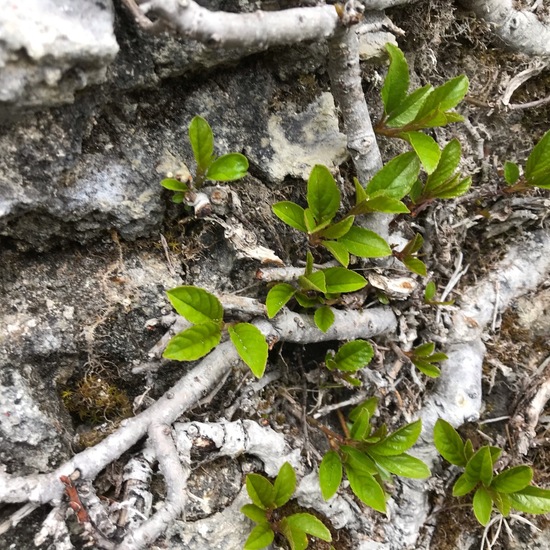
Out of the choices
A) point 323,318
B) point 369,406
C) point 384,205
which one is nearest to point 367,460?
point 369,406

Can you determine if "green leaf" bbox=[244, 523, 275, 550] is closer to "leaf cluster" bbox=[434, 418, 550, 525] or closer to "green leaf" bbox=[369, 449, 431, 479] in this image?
"green leaf" bbox=[369, 449, 431, 479]

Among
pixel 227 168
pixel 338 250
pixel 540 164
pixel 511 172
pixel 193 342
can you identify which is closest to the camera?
pixel 193 342

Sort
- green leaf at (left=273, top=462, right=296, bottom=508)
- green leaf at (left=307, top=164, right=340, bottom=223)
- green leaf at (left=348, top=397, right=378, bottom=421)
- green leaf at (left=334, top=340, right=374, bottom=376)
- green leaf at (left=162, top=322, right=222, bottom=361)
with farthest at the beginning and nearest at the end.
Answer: green leaf at (left=348, top=397, right=378, bottom=421) < green leaf at (left=334, top=340, right=374, bottom=376) < green leaf at (left=273, top=462, right=296, bottom=508) < green leaf at (left=307, top=164, right=340, bottom=223) < green leaf at (left=162, top=322, right=222, bottom=361)

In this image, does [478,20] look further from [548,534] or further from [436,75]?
[548,534]

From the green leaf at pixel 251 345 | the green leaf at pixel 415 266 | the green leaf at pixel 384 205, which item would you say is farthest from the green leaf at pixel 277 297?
the green leaf at pixel 415 266

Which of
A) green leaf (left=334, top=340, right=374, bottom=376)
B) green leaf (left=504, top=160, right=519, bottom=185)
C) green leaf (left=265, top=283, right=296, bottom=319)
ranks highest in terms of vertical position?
green leaf (left=504, top=160, right=519, bottom=185)

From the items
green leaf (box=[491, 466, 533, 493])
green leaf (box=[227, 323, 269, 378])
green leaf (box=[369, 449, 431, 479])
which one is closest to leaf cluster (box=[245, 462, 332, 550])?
green leaf (box=[369, 449, 431, 479])

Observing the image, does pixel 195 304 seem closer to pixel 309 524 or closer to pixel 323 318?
pixel 323 318

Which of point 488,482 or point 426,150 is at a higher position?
point 426,150
